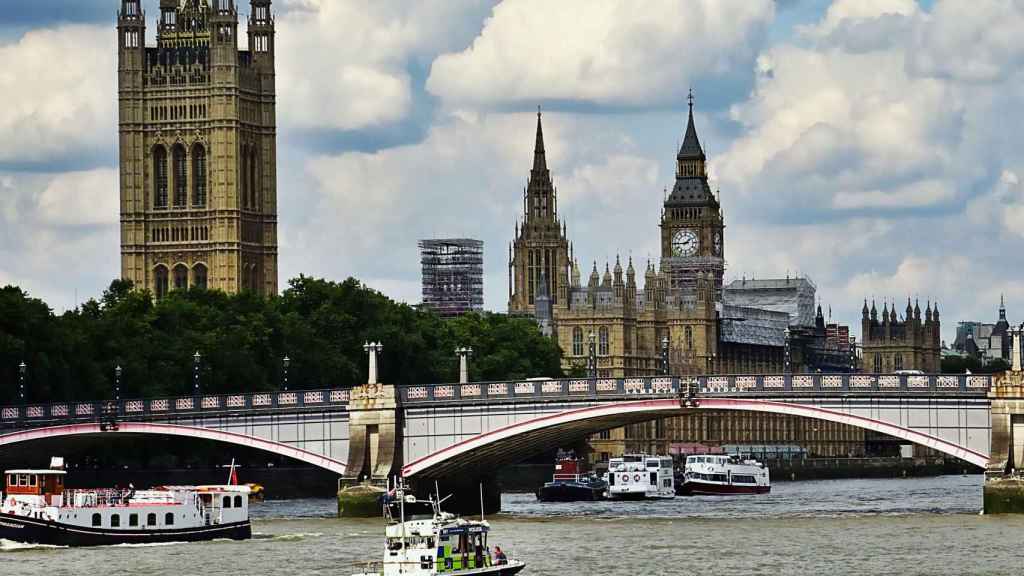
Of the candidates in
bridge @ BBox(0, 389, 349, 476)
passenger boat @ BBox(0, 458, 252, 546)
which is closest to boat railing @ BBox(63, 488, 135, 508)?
passenger boat @ BBox(0, 458, 252, 546)

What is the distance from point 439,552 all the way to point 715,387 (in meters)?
26.5

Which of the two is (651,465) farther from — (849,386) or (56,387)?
(849,386)

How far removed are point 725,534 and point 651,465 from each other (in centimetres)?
4550

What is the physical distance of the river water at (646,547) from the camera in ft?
264

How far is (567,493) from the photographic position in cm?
12975

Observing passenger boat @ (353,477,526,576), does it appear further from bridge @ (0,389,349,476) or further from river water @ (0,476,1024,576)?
bridge @ (0,389,349,476)

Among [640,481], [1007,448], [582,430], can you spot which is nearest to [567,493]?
[640,481]

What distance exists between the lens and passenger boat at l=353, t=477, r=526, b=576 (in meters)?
73.9

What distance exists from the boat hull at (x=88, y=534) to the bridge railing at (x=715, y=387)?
1256 cm

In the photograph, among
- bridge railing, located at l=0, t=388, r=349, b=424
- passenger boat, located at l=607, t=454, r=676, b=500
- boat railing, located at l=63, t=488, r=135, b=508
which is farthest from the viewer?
passenger boat, located at l=607, t=454, r=676, b=500

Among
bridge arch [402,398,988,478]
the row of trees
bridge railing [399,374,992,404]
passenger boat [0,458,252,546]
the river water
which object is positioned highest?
the row of trees

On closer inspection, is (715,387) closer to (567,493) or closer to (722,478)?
(567,493)

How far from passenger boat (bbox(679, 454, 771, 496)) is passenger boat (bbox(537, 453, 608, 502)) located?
5.41 m

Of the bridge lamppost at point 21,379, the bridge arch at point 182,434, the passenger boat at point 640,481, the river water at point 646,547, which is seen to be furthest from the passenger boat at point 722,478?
the bridge arch at point 182,434
